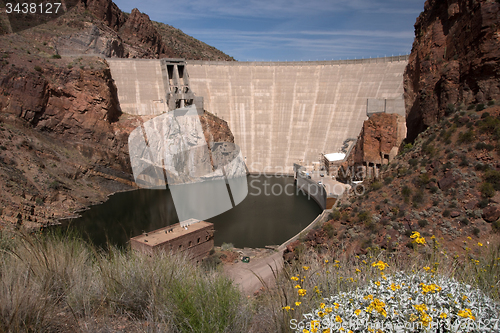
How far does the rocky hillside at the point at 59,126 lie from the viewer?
28828 millimetres

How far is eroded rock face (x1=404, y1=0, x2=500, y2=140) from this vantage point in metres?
13.4

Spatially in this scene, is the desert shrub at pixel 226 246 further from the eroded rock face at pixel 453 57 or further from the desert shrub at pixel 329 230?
the eroded rock face at pixel 453 57

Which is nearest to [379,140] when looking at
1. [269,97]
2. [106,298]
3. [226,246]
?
[226,246]

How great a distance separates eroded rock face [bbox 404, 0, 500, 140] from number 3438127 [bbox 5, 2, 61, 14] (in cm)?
5080

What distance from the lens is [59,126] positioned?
37281mm

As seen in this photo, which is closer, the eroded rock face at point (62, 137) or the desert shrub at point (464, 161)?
the desert shrub at point (464, 161)

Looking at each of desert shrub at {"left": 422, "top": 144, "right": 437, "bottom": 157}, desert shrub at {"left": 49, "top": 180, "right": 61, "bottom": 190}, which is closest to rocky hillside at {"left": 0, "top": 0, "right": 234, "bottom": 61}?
desert shrub at {"left": 49, "top": 180, "right": 61, "bottom": 190}

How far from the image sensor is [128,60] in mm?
43500

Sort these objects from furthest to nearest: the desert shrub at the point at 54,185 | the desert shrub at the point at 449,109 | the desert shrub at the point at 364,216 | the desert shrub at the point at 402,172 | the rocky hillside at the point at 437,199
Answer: the desert shrub at the point at 54,185
the desert shrub at the point at 449,109
the desert shrub at the point at 402,172
the desert shrub at the point at 364,216
the rocky hillside at the point at 437,199

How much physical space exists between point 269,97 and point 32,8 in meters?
36.2

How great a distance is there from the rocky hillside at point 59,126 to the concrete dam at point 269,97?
2.51 metres

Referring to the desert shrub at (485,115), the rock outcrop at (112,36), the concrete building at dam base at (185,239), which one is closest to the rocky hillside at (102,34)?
the rock outcrop at (112,36)

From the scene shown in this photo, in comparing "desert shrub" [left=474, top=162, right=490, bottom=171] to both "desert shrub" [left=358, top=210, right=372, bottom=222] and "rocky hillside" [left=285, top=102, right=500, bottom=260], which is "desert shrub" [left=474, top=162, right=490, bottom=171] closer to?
"rocky hillside" [left=285, top=102, right=500, bottom=260]

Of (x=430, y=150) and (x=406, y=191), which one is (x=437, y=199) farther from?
(x=430, y=150)
